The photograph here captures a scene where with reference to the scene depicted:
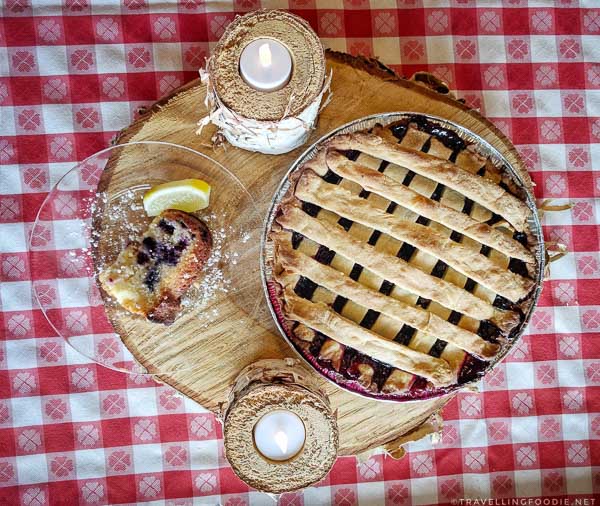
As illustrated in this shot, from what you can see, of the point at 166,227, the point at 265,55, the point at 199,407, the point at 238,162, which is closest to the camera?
the point at 265,55

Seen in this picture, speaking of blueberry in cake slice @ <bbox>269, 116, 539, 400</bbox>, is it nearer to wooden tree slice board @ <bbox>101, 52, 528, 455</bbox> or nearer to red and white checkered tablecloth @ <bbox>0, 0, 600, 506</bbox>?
wooden tree slice board @ <bbox>101, 52, 528, 455</bbox>

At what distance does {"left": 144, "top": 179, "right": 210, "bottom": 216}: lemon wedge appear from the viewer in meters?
1.32

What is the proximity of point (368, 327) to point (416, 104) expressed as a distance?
0.50 m

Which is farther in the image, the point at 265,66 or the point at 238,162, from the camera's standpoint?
the point at 238,162

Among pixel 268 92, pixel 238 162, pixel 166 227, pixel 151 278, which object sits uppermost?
pixel 268 92

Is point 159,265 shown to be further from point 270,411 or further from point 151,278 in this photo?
point 270,411

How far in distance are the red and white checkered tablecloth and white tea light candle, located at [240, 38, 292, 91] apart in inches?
15.4

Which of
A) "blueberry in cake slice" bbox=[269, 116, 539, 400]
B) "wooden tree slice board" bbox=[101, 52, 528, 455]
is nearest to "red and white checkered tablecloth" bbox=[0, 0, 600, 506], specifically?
"wooden tree slice board" bbox=[101, 52, 528, 455]

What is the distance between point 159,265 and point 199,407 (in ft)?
1.49

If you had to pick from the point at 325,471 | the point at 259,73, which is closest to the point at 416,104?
the point at 259,73

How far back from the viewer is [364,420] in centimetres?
147

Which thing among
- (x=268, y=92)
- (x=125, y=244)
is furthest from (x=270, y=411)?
(x=268, y=92)

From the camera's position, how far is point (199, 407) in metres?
1.60

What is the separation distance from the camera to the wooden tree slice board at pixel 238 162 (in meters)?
1.40
